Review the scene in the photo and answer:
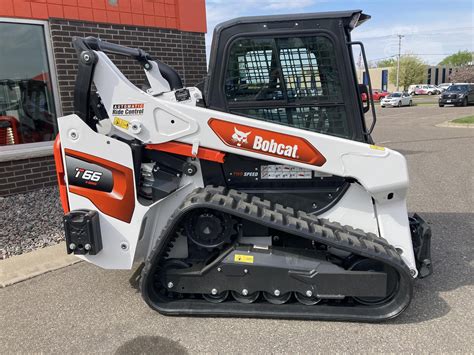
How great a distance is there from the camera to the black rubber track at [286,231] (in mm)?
3000

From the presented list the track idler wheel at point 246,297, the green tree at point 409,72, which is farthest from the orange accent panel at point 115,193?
the green tree at point 409,72

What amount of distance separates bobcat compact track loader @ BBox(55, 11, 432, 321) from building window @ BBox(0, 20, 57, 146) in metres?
3.48

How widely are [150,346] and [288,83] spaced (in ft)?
7.11

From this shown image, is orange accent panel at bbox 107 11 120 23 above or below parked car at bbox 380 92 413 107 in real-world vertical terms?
above

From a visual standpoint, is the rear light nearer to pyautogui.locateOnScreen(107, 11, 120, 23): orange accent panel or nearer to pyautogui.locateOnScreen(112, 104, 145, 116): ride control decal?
pyautogui.locateOnScreen(107, 11, 120, 23): orange accent panel

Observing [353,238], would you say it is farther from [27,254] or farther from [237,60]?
[27,254]

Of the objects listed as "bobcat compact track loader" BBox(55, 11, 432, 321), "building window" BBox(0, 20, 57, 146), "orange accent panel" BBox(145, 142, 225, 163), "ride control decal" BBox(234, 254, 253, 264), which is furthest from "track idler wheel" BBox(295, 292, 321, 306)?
"building window" BBox(0, 20, 57, 146)

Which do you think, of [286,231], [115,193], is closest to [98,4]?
[115,193]

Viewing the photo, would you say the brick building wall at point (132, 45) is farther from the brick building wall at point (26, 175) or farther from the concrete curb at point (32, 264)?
the concrete curb at point (32, 264)

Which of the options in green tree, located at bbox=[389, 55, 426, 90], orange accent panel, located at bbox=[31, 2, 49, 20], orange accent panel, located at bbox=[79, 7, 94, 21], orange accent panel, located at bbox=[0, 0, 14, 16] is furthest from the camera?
green tree, located at bbox=[389, 55, 426, 90]

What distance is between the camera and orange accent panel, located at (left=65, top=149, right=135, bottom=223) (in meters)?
3.26

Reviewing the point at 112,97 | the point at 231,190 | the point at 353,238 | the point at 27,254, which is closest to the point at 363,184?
the point at 353,238

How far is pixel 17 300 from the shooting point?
3605mm

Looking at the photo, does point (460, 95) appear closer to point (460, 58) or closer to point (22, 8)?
point (22, 8)
